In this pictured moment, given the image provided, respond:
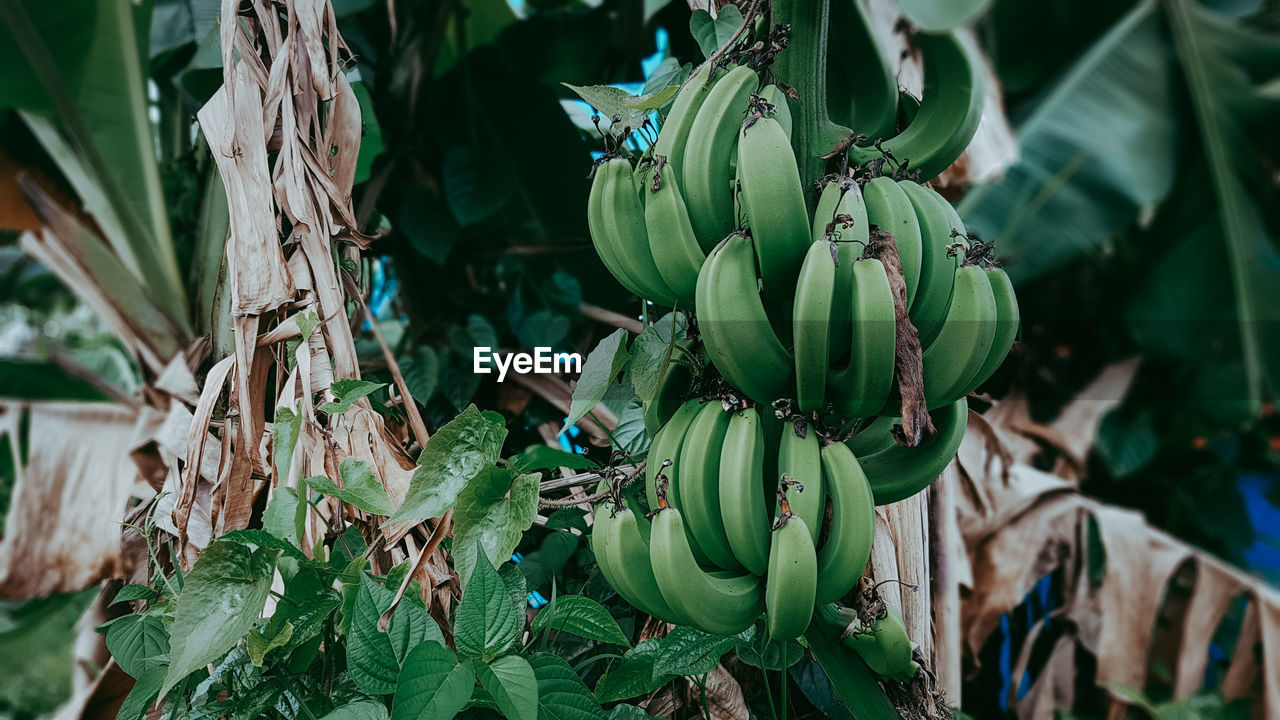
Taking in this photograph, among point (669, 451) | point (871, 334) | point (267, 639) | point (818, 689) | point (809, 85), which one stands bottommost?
point (818, 689)

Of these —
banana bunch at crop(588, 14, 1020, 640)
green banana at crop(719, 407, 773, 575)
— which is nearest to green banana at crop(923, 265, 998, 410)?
banana bunch at crop(588, 14, 1020, 640)

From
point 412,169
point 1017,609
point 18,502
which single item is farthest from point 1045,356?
point 18,502

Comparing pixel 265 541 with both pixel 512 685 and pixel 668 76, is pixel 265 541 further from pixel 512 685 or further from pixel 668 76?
pixel 668 76

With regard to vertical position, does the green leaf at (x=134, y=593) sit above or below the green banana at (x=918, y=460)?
below

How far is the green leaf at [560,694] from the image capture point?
0.46 metres

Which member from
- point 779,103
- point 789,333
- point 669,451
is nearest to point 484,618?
point 669,451

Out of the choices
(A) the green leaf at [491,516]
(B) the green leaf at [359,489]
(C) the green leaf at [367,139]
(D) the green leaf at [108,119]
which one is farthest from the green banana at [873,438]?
(D) the green leaf at [108,119]

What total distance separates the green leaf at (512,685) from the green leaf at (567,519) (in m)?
0.16

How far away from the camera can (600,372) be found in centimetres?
51

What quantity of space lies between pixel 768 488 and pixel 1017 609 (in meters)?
0.75

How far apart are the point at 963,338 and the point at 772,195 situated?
0.43 ft

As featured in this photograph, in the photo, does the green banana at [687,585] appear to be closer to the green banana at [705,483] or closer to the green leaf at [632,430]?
the green banana at [705,483]

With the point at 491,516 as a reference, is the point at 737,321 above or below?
above

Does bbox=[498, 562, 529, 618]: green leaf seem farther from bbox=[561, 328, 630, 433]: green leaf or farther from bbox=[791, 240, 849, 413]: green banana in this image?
bbox=[791, 240, 849, 413]: green banana
